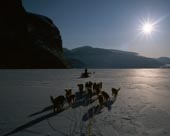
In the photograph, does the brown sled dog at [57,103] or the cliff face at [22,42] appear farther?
the cliff face at [22,42]

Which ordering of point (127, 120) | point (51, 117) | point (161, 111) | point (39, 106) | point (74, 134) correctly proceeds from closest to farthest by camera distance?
point (74, 134) < point (127, 120) < point (51, 117) < point (161, 111) < point (39, 106)

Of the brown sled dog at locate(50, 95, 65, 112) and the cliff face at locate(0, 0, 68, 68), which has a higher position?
the cliff face at locate(0, 0, 68, 68)

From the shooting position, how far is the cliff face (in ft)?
302

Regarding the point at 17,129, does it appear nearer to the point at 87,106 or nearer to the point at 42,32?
the point at 87,106

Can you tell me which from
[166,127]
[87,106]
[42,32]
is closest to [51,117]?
[87,106]

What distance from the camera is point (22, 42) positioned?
98.1 meters

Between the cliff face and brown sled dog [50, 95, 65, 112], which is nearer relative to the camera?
brown sled dog [50, 95, 65, 112]

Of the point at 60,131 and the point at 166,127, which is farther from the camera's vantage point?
the point at 166,127

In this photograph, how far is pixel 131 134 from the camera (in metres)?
5.02

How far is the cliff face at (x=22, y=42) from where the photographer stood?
92.0 m

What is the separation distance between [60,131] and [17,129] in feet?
4.15

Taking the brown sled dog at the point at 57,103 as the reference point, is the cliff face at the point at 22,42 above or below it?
above

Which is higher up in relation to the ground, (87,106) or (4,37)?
(4,37)

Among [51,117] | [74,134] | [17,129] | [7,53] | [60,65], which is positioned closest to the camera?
[74,134]
